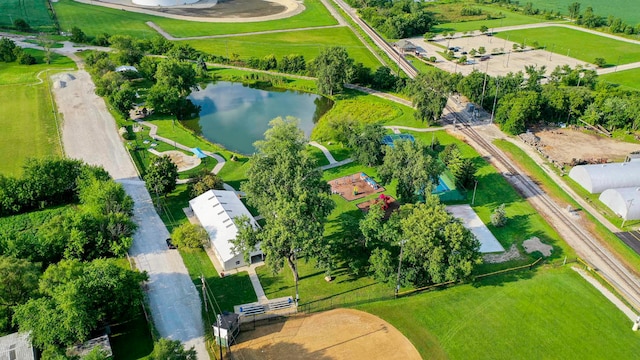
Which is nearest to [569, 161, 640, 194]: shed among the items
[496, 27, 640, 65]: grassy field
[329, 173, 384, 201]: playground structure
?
[329, 173, 384, 201]: playground structure

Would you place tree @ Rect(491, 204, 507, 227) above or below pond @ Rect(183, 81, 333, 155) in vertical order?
below

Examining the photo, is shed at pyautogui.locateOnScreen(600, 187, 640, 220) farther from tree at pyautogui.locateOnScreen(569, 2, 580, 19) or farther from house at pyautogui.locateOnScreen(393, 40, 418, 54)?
tree at pyautogui.locateOnScreen(569, 2, 580, 19)

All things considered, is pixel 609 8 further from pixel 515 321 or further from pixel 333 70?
pixel 515 321

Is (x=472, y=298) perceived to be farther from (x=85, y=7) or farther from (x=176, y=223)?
(x=85, y=7)

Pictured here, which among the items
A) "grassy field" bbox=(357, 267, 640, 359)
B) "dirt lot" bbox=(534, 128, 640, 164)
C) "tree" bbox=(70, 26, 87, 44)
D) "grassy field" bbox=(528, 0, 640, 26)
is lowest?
"grassy field" bbox=(357, 267, 640, 359)

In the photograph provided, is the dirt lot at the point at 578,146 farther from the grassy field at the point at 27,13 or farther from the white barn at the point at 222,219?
the grassy field at the point at 27,13

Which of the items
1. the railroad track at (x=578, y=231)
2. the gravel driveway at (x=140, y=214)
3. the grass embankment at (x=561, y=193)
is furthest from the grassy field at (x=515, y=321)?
the gravel driveway at (x=140, y=214)

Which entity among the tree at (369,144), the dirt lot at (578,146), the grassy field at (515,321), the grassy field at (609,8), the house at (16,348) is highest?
the grassy field at (609,8)

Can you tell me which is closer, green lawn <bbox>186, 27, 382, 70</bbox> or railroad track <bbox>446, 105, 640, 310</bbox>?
railroad track <bbox>446, 105, 640, 310</bbox>
